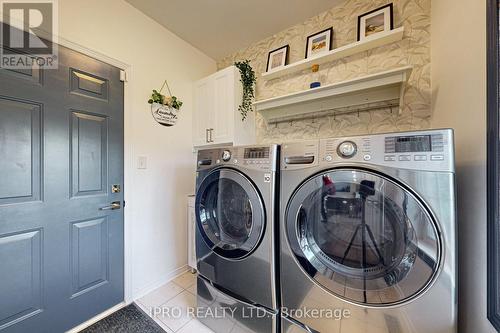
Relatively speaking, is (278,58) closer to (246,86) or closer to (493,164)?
(246,86)

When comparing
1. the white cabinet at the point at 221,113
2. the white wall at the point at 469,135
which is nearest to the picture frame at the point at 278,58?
the white cabinet at the point at 221,113

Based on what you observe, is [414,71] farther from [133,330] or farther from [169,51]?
[133,330]

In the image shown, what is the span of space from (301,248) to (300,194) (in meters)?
0.28

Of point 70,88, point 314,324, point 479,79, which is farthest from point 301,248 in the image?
point 70,88

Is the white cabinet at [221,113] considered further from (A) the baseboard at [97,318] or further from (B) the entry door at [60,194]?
(A) the baseboard at [97,318]

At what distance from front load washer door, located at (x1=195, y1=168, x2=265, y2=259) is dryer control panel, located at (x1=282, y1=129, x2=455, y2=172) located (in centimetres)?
38

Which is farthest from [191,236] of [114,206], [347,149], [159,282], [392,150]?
[392,150]

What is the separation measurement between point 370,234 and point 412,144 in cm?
42

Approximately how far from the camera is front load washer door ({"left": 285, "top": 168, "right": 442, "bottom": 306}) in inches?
29.8

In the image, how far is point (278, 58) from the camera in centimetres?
197

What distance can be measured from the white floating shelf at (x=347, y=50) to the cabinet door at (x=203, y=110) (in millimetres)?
658

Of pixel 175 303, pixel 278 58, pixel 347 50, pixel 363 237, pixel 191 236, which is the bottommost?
pixel 175 303

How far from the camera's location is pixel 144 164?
70.9 inches

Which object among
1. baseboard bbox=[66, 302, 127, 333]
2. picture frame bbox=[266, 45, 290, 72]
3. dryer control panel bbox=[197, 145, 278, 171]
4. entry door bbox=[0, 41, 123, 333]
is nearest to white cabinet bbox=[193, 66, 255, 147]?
picture frame bbox=[266, 45, 290, 72]
